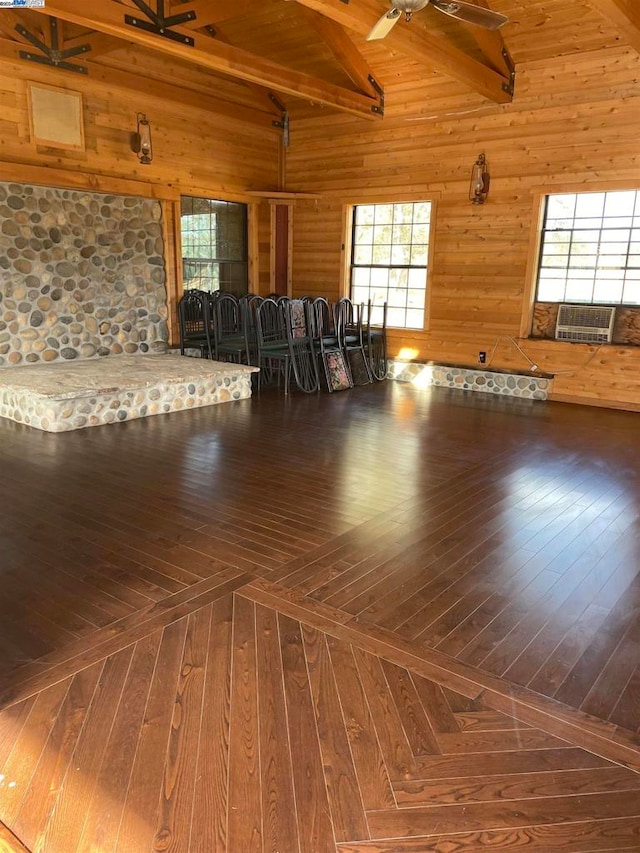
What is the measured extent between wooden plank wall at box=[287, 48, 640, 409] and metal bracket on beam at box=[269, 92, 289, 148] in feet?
0.36

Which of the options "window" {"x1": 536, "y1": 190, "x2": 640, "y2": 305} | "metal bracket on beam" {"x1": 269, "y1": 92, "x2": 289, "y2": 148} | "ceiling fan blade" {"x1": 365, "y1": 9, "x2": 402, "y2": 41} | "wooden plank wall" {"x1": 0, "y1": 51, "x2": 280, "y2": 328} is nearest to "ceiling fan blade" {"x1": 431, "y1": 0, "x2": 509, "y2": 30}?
"ceiling fan blade" {"x1": 365, "y1": 9, "x2": 402, "y2": 41}

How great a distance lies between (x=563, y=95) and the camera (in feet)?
22.0

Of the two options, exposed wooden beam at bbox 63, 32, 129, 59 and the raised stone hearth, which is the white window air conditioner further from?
exposed wooden beam at bbox 63, 32, 129, 59

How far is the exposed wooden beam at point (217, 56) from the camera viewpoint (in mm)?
5016

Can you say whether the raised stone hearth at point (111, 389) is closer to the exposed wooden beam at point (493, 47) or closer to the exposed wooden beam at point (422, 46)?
the exposed wooden beam at point (422, 46)

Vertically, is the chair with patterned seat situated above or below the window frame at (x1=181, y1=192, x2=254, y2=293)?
below

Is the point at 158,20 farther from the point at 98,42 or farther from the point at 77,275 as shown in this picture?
A: the point at 77,275

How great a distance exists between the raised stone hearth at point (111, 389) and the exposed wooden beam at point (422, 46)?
334 cm

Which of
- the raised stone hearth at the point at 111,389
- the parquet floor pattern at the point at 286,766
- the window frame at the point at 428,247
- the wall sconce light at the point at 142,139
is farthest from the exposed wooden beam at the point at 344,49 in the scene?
the parquet floor pattern at the point at 286,766

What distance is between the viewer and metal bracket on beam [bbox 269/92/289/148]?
876 centimetres

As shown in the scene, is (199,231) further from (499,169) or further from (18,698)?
(18,698)

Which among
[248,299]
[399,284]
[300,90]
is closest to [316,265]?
[399,284]

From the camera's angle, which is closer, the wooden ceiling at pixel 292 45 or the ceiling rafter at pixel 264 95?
the wooden ceiling at pixel 292 45

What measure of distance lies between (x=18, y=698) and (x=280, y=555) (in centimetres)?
138
